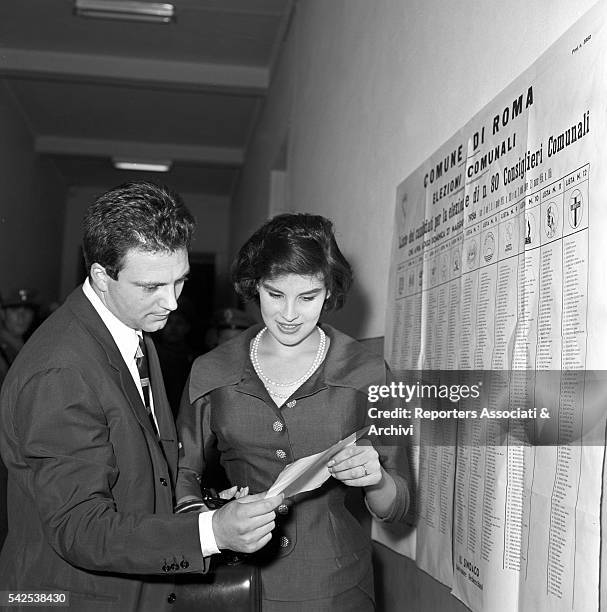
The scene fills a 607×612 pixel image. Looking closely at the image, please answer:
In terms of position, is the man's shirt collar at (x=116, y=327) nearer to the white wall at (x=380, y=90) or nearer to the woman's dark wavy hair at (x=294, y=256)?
the woman's dark wavy hair at (x=294, y=256)

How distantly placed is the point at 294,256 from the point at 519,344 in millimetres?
523

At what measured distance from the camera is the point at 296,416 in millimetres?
1723

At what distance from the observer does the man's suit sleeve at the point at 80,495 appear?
125cm

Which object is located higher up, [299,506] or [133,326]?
[133,326]

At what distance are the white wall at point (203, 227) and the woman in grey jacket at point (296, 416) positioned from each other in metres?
8.53

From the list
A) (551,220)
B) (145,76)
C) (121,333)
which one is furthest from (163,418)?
(145,76)

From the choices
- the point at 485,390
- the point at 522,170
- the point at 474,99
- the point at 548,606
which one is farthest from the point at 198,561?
the point at 474,99

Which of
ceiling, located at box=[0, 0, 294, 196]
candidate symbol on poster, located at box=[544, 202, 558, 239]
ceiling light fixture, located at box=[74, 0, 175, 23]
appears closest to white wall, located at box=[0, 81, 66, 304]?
ceiling, located at box=[0, 0, 294, 196]

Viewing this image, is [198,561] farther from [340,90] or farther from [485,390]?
[340,90]

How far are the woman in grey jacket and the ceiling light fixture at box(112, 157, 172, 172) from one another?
6762mm

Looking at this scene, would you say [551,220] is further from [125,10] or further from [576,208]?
[125,10]

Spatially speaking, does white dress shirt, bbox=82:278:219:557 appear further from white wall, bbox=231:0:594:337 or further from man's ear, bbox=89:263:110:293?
white wall, bbox=231:0:594:337

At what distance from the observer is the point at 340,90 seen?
343cm

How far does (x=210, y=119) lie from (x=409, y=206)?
215 inches
